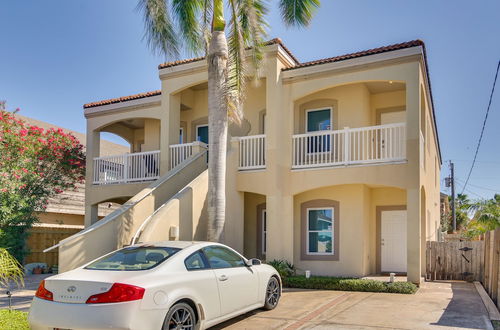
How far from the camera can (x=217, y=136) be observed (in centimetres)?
1158

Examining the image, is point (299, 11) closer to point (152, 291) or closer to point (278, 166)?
point (278, 166)

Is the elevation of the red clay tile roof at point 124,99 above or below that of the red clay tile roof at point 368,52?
below

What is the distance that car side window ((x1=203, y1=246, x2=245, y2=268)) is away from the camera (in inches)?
286

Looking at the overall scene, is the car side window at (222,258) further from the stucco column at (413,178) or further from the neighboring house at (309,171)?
the stucco column at (413,178)

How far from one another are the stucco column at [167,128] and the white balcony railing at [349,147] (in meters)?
4.65

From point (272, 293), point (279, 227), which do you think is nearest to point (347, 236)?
point (279, 227)

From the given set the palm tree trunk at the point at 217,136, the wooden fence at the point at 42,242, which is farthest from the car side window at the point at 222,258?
the wooden fence at the point at 42,242

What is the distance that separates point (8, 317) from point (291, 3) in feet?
31.6

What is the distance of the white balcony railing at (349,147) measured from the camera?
13.0m

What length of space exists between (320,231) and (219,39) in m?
7.04

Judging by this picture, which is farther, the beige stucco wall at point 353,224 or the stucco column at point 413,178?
the beige stucco wall at point 353,224

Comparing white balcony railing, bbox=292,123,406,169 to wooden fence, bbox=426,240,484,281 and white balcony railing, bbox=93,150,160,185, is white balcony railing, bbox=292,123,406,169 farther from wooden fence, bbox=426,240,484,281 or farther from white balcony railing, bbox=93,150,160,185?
white balcony railing, bbox=93,150,160,185

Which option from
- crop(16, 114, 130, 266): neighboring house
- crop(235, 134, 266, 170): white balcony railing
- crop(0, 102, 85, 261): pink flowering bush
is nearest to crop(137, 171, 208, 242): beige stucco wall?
crop(235, 134, 266, 170): white balcony railing

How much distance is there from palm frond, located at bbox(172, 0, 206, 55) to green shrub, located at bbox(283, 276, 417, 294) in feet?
23.8
